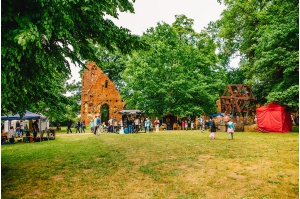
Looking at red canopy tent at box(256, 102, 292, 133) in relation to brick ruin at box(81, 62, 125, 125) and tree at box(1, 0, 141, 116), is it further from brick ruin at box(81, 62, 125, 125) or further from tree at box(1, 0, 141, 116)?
brick ruin at box(81, 62, 125, 125)

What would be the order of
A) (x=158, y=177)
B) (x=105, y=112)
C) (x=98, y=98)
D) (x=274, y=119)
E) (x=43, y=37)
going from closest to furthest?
1. (x=43, y=37)
2. (x=158, y=177)
3. (x=274, y=119)
4. (x=98, y=98)
5. (x=105, y=112)

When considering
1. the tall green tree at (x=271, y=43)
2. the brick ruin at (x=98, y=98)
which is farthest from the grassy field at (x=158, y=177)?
the brick ruin at (x=98, y=98)

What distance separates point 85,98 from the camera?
40688 mm

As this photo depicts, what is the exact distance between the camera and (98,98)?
41.1 m

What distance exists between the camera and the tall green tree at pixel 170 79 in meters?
29.8

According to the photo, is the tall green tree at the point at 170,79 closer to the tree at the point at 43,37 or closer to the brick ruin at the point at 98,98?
the brick ruin at the point at 98,98

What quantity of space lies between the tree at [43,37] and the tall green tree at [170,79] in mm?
21444

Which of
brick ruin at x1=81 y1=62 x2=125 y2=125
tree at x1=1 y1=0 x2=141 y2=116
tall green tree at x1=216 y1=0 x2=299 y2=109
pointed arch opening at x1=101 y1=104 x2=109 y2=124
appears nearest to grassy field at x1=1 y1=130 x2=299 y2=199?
tree at x1=1 y1=0 x2=141 y2=116

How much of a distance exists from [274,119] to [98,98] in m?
26.9

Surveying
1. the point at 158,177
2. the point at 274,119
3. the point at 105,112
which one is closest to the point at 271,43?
the point at 274,119

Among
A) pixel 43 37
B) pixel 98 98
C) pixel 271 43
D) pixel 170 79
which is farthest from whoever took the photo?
pixel 98 98

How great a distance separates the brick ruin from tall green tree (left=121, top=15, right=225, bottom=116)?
27.1 feet

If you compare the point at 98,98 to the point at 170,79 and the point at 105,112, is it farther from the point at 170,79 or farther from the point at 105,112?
the point at 170,79

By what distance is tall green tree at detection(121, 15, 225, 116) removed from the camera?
1175 inches
